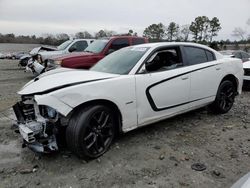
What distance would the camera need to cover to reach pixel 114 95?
3809 millimetres

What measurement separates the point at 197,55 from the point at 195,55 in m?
0.06

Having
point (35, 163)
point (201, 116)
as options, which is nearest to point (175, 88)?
point (201, 116)

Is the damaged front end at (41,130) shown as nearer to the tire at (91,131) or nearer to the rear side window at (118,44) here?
the tire at (91,131)

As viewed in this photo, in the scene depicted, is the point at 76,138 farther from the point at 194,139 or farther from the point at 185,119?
the point at 185,119

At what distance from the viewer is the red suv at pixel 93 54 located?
28.1 feet

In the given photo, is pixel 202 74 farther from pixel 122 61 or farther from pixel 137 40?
pixel 137 40

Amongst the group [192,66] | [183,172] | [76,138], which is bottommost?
[183,172]

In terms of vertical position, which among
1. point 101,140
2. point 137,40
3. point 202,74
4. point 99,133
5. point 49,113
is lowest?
point 101,140

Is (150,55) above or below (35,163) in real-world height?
above

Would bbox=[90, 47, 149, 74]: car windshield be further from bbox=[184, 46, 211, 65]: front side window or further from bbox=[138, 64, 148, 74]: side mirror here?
bbox=[184, 46, 211, 65]: front side window

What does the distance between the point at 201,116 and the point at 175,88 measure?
4.89 feet

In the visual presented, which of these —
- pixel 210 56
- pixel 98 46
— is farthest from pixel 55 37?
pixel 210 56

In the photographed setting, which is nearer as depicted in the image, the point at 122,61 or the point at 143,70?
the point at 143,70

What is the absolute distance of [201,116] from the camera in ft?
18.8
